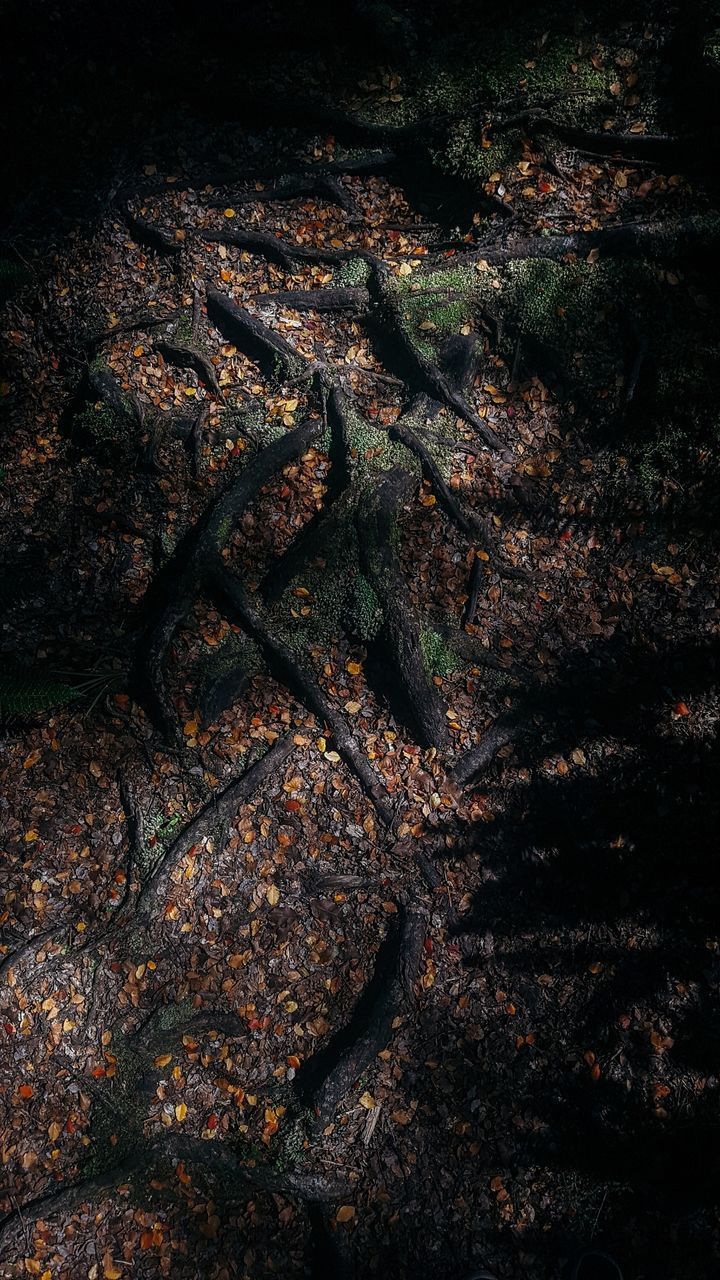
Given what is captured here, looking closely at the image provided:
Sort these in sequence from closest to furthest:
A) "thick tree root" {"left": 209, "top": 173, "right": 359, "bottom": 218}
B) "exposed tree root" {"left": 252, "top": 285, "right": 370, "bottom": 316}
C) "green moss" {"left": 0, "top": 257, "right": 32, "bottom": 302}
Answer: "green moss" {"left": 0, "top": 257, "right": 32, "bottom": 302}, "exposed tree root" {"left": 252, "top": 285, "right": 370, "bottom": 316}, "thick tree root" {"left": 209, "top": 173, "right": 359, "bottom": 218}

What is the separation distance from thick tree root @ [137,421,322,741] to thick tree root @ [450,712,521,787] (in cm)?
186

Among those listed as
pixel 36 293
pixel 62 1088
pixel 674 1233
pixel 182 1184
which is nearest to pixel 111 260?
pixel 36 293

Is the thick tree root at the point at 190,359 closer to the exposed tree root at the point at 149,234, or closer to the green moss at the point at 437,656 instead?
the exposed tree root at the point at 149,234

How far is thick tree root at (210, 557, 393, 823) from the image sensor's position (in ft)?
13.8

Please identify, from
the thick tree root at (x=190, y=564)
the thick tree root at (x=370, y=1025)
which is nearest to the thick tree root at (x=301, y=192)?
the thick tree root at (x=190, y=564)

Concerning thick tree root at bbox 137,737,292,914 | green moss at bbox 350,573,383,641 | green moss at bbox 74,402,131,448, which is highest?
green moss at bbox 74,402,131,448

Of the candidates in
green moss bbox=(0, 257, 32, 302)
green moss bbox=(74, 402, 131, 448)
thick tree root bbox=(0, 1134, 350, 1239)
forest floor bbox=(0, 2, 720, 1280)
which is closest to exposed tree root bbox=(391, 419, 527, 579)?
forest floor bbox=(0, 2, 720, 1280)

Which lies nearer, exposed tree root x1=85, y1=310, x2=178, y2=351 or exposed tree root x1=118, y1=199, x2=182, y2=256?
exposed tree root x1=85, y1=310, x2=178, y2=351

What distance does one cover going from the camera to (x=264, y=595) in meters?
4.55

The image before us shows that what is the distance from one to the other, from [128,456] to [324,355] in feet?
5.84

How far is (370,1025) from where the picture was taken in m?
3.63

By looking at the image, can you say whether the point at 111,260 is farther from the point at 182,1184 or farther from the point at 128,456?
the point at 182,1184

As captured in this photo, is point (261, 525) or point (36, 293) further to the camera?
point (36, 293)

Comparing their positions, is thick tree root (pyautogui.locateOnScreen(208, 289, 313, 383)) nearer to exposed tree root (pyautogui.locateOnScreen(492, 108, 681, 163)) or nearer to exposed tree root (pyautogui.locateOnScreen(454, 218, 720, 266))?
exposed tree root (pyautogui.locateOnScreen(454, 218, 720, 266))
